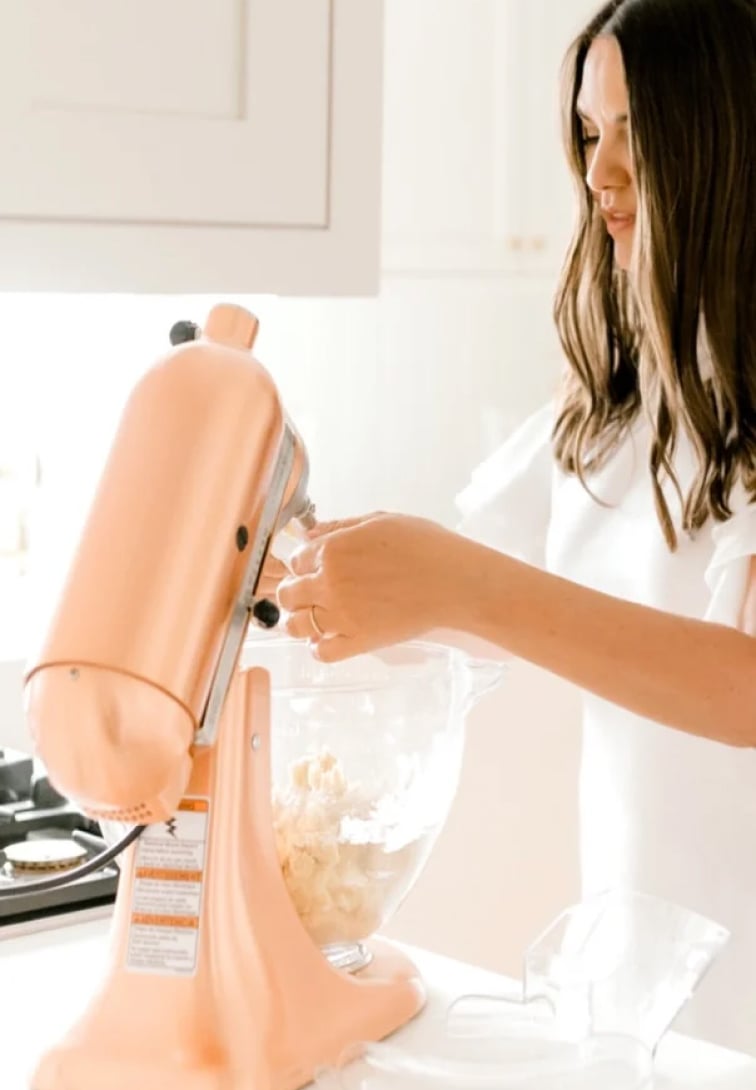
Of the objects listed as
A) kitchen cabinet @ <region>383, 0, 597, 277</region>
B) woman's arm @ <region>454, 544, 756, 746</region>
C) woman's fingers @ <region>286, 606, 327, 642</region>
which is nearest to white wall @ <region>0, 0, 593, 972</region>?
kitchen cabinet @ <region>383, 0, 597, 277</region>

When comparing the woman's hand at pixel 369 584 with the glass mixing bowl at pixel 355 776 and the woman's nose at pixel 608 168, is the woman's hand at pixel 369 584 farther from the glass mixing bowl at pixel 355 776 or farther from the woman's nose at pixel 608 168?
the woman's nose at pixel 608 168

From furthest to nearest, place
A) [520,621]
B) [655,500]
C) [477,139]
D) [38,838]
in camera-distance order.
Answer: [477,139]
[655,500]
[38,838]
[520,621]

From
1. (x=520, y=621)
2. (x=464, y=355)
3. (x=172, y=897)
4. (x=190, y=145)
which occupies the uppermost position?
(x=190, y=145)

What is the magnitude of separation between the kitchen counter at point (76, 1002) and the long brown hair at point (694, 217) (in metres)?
0.51

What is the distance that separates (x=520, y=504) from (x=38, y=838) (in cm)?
61

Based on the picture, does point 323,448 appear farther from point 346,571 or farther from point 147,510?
point 147,510

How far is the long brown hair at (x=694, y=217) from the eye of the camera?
147 centimetres

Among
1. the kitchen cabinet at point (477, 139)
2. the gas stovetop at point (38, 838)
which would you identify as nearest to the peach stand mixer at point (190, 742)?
the gas stovetop at point (38, 838)

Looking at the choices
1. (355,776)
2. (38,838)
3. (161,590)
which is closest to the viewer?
(161,590)

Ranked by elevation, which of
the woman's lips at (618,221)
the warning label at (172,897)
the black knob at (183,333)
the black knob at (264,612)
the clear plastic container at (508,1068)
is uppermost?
the woman's lips at (618,221)

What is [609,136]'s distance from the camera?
1.50 meters

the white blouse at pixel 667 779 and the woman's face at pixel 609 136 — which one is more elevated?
the woman's face at pixel 609 136

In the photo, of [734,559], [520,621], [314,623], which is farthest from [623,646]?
[314,623]

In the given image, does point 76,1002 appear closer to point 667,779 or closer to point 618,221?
point 667,779
